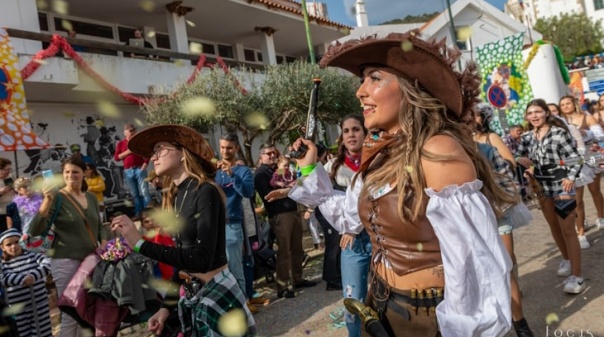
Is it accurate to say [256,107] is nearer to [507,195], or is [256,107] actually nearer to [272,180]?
[272,180]

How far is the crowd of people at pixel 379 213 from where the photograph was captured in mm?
1646

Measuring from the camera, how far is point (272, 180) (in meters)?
6.32

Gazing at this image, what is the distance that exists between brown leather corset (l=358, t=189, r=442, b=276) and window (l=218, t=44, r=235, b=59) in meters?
18.4

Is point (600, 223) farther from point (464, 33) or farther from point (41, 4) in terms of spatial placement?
point (464, 33)

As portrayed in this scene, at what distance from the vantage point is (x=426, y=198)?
176 cm

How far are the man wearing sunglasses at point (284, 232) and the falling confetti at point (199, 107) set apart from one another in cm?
657

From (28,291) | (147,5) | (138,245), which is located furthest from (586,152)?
(147,5)

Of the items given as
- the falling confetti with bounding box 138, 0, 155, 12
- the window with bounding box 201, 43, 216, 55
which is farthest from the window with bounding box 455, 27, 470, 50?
the falling confetti with bounding box 138, 0, 155, 12

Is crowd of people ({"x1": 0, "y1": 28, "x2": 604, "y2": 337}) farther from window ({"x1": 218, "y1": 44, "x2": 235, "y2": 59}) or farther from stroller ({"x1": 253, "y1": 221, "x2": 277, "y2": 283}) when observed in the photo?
window ({"x1": 218, "y1": 44, "x2": 235, "y2": 59})

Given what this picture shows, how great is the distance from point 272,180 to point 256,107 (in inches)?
297

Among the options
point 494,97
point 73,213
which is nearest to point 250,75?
point 494,97

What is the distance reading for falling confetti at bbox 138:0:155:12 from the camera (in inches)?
561

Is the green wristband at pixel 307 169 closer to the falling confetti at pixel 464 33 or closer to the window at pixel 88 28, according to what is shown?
A: the window at pixel 88 28

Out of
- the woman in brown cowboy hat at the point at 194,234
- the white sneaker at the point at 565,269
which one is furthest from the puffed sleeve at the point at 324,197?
the white sneaker at the point at 565,269
